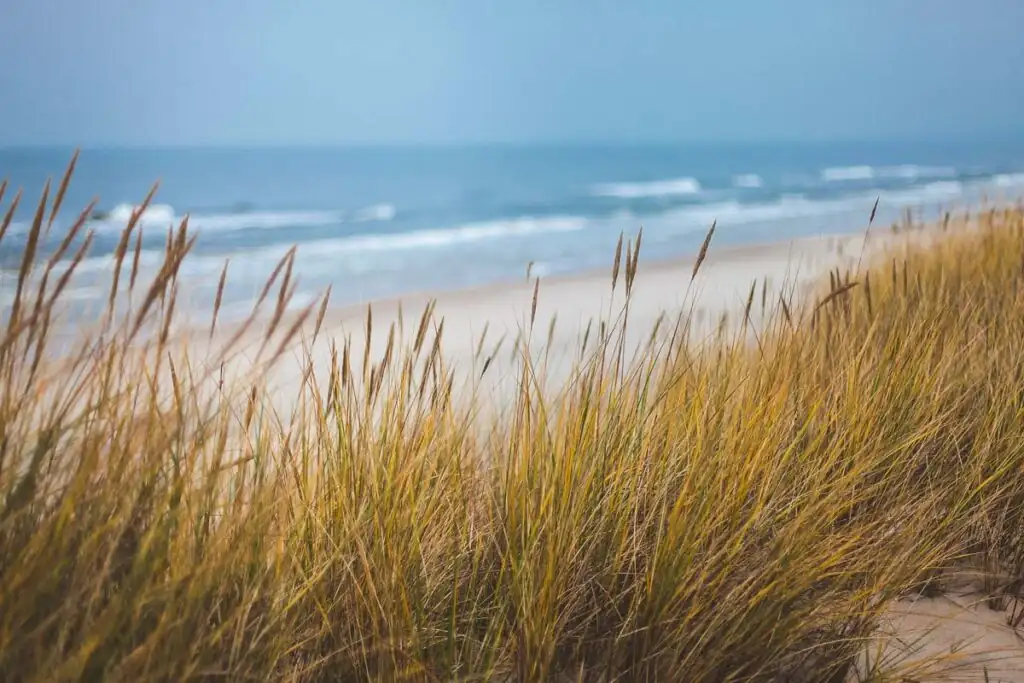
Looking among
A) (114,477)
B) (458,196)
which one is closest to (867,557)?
(114,477)

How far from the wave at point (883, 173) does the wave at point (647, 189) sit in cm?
499

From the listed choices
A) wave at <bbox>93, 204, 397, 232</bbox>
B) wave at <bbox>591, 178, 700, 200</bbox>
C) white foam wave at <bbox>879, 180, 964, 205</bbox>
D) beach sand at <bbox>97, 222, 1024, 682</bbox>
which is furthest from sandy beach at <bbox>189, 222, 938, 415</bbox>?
wave at <bbox>591, 178, 700, 200</bbox>

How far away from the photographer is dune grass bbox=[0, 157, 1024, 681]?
3.52 feet

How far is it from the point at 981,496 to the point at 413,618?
1148mm

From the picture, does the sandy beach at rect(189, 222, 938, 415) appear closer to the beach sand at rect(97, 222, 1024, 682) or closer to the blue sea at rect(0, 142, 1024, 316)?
the beach sand at rect(97, 222, 1024, 682)

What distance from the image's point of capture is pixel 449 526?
4.99 feet

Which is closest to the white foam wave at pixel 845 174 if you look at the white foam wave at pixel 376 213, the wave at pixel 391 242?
the white foam wave at pixel 376 213

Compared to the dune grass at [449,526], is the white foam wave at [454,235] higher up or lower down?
higher up

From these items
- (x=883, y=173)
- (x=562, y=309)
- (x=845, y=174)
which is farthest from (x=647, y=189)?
(x=562, y=309)

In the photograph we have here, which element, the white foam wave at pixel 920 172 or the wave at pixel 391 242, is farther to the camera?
the white foam wave at pixel 920 172

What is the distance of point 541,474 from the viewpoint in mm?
1485

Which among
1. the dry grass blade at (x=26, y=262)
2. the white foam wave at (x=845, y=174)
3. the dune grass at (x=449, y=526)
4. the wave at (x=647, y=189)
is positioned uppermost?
the white foam wave at (x=845, y=174)

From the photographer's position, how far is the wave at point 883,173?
29.0m

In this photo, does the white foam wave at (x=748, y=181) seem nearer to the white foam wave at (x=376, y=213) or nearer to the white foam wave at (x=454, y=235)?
the white foam wave at (x=376, y=213)
